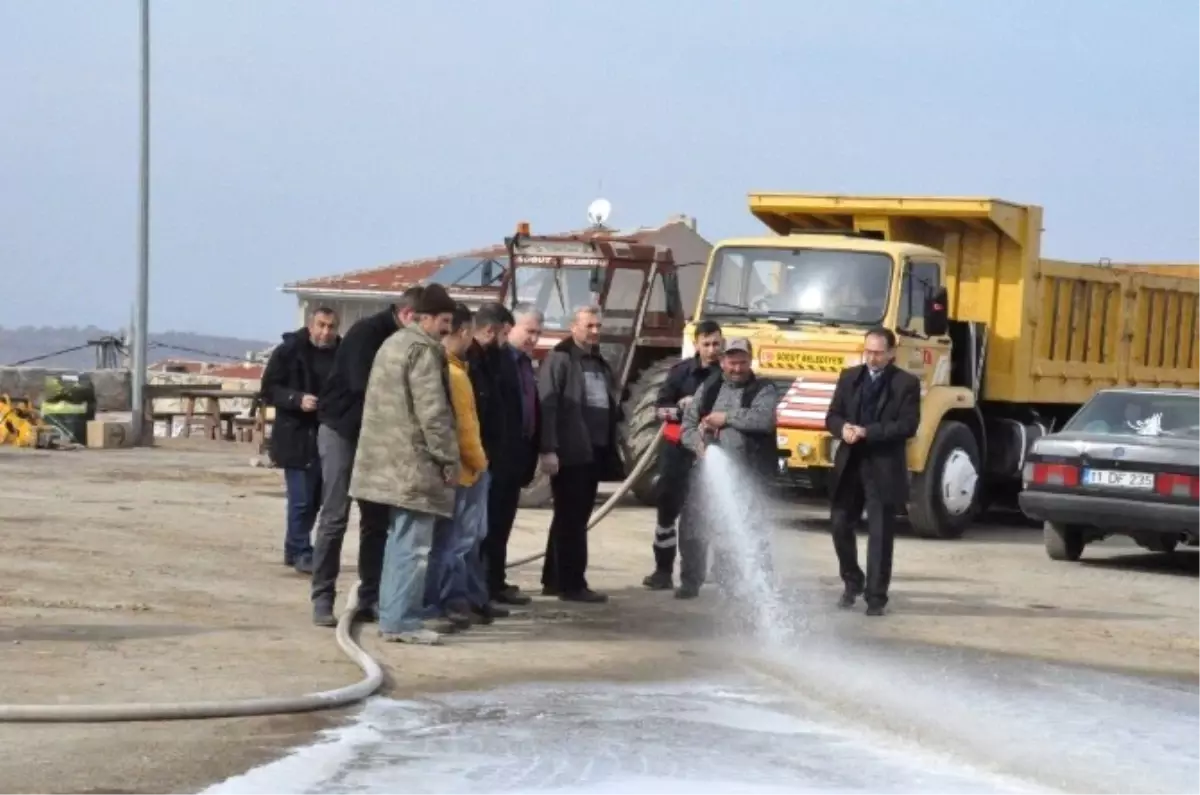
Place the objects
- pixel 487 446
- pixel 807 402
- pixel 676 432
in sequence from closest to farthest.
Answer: pixel 487 446, pixel 676 432, pixel 807 402

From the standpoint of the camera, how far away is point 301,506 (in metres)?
13.4

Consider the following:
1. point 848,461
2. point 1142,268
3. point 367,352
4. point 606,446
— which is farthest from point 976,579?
point 1142,268

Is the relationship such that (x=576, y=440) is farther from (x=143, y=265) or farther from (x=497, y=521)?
(x=143, y=265)

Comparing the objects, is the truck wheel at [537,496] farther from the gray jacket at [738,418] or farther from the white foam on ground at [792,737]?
the white foam on ground at [792,737]

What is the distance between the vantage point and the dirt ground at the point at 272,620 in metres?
7.85

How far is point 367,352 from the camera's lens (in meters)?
11.0

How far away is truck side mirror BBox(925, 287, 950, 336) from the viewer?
18.2 meters

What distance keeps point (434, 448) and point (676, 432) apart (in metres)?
3.41

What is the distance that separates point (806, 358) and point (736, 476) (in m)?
4.90

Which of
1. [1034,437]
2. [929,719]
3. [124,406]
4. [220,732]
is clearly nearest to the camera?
[220,732]

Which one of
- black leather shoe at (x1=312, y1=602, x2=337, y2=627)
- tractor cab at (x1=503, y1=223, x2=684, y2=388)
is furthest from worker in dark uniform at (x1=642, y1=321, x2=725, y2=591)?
tractor cab at (x1=503, y1=223, x2=684, y2=388)

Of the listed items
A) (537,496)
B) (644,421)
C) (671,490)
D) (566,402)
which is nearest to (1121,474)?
(671,490)

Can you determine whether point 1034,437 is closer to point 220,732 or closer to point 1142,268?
point 1142,268

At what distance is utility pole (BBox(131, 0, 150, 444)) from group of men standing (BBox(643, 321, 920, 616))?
52.4 feet
